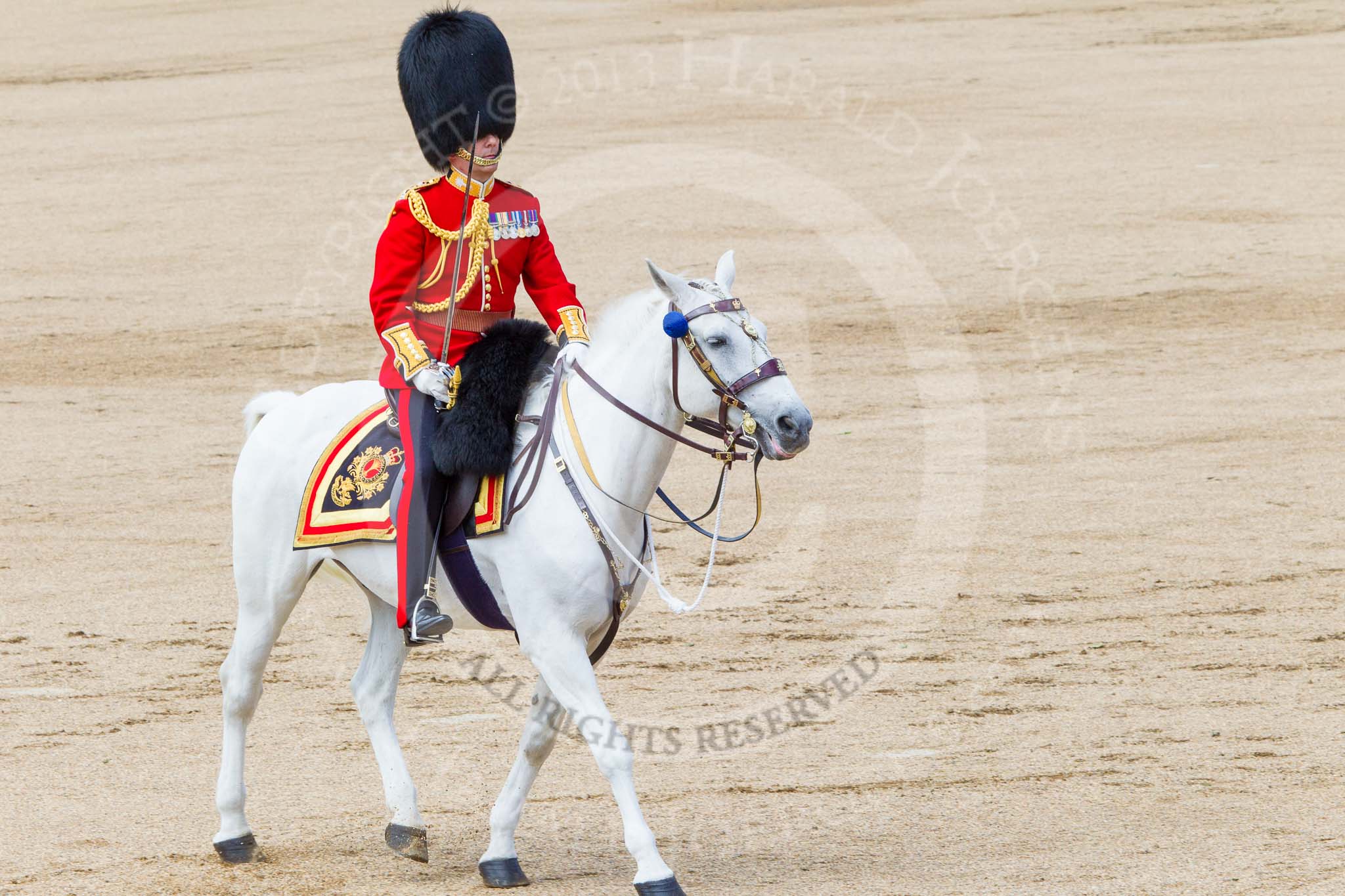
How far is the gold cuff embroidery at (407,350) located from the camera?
16.7 ft

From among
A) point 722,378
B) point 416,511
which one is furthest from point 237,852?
point 722,378

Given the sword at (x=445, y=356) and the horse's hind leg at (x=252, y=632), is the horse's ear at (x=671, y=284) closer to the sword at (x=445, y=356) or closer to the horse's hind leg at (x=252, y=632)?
the sword at (x=445, y=356)

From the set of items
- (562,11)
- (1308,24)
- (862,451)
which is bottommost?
(862,451)

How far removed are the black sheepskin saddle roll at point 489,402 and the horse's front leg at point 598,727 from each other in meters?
0.52

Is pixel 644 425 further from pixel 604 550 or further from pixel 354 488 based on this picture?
pixel 354 488

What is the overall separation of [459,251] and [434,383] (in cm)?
42

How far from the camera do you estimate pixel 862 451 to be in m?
11.1

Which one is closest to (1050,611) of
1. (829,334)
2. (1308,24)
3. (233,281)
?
(829,334)

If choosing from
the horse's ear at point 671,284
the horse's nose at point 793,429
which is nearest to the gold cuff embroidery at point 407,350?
the horse's ear at point 671,284

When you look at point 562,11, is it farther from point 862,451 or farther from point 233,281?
point 862,451

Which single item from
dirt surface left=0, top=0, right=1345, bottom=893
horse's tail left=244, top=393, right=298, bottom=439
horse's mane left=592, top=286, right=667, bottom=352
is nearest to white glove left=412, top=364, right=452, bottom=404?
horse's mane left=592, top=286, right=667, bottom=352

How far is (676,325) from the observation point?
4.63 meters

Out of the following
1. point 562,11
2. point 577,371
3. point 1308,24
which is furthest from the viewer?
point 562,11

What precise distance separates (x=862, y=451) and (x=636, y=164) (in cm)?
890
